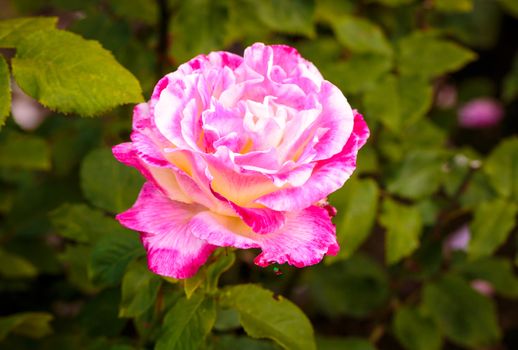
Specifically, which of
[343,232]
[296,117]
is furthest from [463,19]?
[296,117]

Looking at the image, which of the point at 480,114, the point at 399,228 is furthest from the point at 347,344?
the point at 480,114

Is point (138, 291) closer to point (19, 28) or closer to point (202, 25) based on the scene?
point (19, 28)

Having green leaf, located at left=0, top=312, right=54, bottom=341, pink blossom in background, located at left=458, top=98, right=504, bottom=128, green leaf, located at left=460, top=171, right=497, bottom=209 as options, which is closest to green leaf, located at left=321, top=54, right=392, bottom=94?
green leaf, located at left=460, top=171, right=497, bottom=209

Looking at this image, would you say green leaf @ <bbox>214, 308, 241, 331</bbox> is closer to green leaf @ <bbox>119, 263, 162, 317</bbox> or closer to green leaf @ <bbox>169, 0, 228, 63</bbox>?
green leaf @ <bbox>119, 263, 162, 317</bbox>

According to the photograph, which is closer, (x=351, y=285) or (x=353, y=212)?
(x=353, y=212)

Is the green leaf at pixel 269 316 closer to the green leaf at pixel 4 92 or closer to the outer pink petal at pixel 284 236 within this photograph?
the outer pink petal at pixel 284 236
